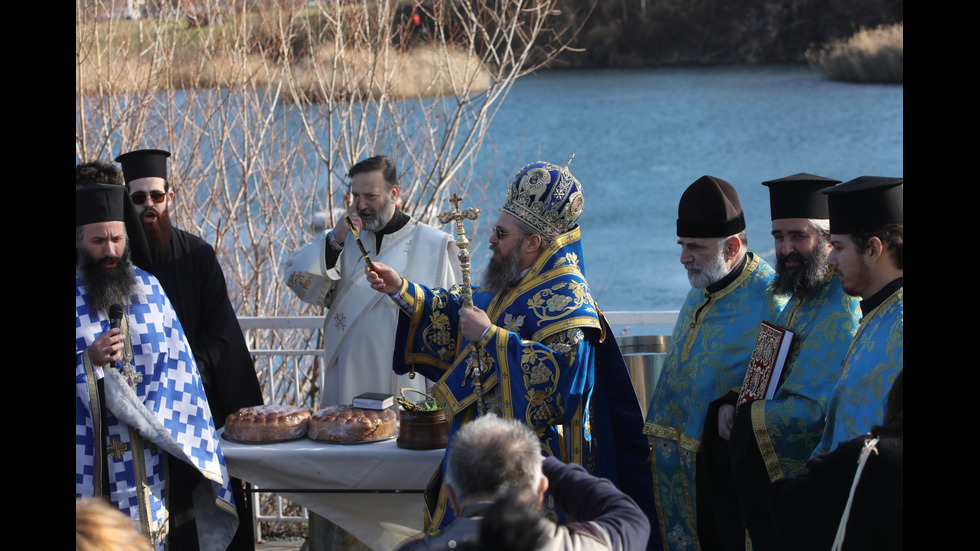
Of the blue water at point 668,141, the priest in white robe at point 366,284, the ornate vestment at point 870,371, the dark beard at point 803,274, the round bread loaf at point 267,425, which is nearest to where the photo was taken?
the ornate vestment at point 870,371

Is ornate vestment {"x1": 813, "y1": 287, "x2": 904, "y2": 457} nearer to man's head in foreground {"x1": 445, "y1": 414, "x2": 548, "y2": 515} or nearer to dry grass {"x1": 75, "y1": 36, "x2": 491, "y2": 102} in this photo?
man's head in foreground {"x1": 445, "y1": 414, "x2": 548, "y2": 515}

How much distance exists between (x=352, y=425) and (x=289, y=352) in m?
1.35

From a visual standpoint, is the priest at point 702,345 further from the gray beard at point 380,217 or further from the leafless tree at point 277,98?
the leafless tree at point 277,98

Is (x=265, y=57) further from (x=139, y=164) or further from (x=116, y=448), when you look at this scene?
(x=116, y=448)

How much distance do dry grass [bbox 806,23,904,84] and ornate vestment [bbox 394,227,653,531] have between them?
21463 millimetres

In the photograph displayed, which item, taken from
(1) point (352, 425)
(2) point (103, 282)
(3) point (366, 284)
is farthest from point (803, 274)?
(2) point (103, 282)

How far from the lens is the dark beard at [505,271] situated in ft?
12.3

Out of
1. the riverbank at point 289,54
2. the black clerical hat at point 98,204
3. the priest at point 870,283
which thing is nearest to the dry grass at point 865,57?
the riverbank at point 289,54

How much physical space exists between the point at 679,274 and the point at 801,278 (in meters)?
13.9

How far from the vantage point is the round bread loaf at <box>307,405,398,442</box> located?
13.4ft

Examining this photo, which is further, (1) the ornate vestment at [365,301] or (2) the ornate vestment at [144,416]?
(1) the ornate vestment at [365,301]

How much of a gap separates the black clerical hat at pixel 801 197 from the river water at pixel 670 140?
11802mm

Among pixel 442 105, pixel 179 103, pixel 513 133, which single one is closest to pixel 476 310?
pixel 442 105

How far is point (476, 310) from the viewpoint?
364cm
